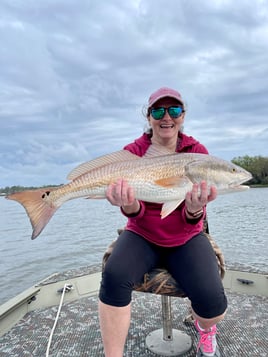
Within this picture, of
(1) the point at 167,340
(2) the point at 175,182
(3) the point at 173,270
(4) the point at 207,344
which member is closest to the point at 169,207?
(2) the point at 175,182

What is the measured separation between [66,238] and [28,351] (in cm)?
1317

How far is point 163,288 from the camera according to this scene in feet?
9.24

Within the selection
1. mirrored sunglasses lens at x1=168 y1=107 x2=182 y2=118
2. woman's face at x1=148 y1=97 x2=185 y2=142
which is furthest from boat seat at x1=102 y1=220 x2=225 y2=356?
mirrored sunglasses lens at x1=168 y1=107 x2=182 y2=118

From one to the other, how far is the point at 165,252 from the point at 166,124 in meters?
1.10

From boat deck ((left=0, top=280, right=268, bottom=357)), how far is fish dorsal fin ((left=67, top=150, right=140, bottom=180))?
1600 millimetres

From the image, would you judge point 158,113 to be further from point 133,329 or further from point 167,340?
point 133,329

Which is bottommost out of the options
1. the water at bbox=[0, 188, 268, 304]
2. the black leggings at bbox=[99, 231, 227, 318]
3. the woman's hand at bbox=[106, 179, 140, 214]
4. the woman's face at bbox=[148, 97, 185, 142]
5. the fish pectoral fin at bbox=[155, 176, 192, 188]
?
the water at bbox=[0, 188, 268, 304]

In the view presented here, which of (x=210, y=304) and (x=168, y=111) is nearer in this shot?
(x=210, y=304)

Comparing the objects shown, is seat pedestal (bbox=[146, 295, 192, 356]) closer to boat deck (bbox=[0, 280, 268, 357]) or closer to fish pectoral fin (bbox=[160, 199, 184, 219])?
boat deck (bbox=[0, 280, 268, 357])

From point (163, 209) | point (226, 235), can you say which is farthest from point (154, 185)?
point (226, 235)

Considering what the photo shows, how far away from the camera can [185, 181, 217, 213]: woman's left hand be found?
276 cm

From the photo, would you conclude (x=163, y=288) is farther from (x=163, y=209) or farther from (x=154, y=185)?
(x=154, y=185)

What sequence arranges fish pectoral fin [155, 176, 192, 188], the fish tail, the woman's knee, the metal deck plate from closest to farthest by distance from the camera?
the woman's knee
the fish tail
fish pectoral fin [155, 176, 192, 188]
the metal deck plate

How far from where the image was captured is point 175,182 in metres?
2.89
